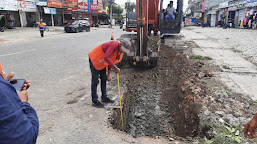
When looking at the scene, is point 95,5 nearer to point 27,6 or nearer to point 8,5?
point 27,6

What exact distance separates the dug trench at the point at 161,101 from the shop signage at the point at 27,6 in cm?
2345

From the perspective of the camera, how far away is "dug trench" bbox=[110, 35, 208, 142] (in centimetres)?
413

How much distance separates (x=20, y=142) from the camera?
119 cm

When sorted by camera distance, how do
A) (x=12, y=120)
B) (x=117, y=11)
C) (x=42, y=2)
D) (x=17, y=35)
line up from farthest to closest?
(x=117, y=11), (x=42, y=2), (x=17, y=35), (x=12, y=120)

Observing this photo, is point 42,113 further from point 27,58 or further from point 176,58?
point 176,58

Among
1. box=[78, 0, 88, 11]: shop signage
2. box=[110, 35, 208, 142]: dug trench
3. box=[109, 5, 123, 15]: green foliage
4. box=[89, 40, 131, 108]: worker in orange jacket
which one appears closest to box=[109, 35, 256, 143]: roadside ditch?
box=[110, 35, 208, 142]: dug trench

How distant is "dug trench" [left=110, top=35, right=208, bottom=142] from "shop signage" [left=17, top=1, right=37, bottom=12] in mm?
23452

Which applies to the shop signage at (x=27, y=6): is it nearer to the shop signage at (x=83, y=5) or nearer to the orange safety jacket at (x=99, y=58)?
the shop signage at (x=83, y=5)

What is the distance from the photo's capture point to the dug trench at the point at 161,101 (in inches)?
163

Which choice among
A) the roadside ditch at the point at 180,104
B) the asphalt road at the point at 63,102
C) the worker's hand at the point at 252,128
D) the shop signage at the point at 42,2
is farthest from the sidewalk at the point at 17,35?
the worker's hand at the point at 252,128

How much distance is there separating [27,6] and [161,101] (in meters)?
27.3

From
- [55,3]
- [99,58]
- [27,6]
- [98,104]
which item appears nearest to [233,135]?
[98,104]

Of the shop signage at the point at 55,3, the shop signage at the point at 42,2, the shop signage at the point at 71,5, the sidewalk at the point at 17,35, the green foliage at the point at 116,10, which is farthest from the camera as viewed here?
the green foliage at the point at 116,10

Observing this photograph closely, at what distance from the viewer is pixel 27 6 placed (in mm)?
26281
